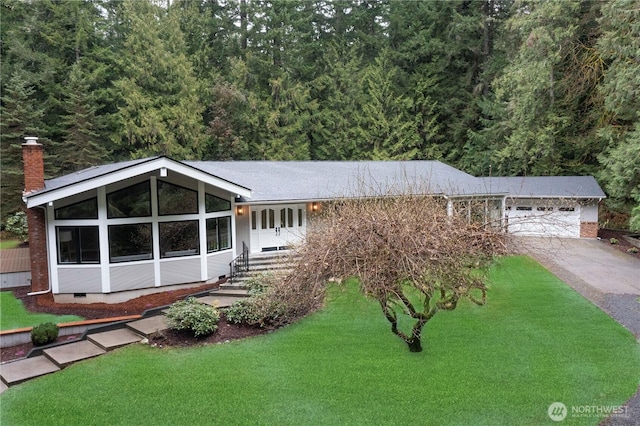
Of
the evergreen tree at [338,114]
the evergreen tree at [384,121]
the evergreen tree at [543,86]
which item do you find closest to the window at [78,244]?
the evergreen tree at [543,86]

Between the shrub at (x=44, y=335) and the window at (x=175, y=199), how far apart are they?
418cm

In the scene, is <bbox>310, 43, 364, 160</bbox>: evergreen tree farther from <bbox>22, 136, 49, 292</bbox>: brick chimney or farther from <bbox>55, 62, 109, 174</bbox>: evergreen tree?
<bbox>22, 136, 49, 292</bbox>: brick chimney

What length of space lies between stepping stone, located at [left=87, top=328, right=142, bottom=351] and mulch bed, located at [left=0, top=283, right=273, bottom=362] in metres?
0.49

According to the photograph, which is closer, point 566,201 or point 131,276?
point 131,276

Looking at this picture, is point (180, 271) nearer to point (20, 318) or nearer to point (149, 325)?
point (149, 325)

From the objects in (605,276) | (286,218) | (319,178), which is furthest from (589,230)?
(286,218)

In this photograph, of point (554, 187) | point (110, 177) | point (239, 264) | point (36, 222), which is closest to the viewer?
point (110, 177)

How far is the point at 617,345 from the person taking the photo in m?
7.86

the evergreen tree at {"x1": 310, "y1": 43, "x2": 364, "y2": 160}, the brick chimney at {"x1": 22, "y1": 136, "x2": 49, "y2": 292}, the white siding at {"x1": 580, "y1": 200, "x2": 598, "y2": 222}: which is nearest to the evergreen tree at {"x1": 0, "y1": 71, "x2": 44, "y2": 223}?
the brick chimney at {"x1": 22, "y1": 136, "x2": 49, "y2": 292}

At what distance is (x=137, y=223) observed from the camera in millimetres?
11523

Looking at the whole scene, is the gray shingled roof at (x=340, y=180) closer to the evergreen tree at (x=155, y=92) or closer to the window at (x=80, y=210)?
the window at (x=80, y=210)

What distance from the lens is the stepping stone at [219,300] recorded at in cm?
1023

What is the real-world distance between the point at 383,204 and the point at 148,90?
22.8m

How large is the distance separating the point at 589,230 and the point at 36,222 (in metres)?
23.6
